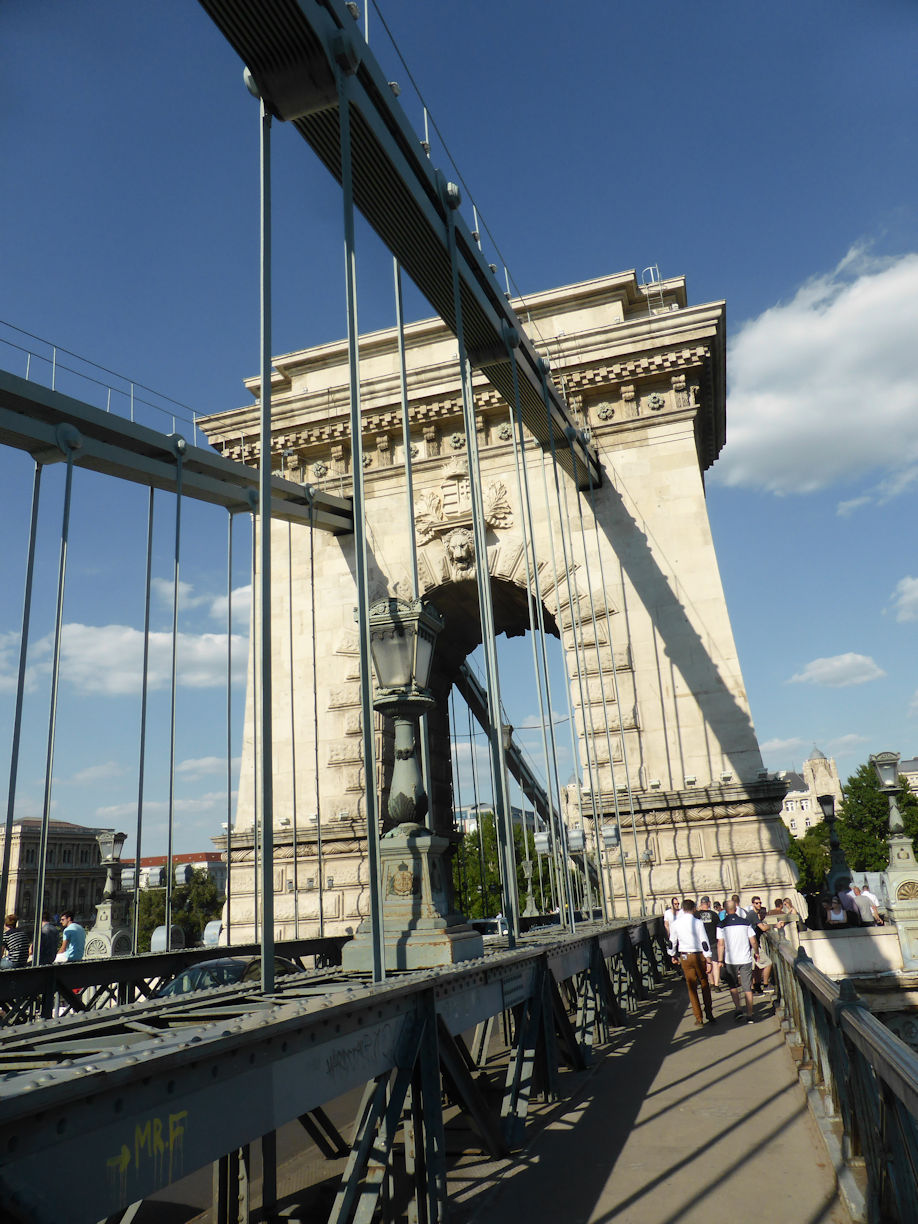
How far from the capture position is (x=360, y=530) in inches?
197

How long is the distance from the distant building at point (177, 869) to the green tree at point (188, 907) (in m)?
1.03

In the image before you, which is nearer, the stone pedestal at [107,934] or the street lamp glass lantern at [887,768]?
the stone pedestal at [107,934]

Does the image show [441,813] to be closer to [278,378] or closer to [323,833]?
[323,833]

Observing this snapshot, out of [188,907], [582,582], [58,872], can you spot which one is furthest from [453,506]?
[188,907]

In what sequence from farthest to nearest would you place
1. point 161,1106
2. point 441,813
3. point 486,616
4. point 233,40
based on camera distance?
point 441,813
point 486,616
point 233,40
point 161,1106

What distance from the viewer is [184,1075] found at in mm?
2596

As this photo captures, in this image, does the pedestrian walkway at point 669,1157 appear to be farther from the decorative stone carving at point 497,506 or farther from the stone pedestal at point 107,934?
the decorative stone carving at point 497,506

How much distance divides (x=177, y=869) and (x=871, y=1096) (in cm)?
1680

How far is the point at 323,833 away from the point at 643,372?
11152 millimetres

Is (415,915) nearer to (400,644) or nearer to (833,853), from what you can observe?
(400,644)

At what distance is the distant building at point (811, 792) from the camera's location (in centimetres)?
13225

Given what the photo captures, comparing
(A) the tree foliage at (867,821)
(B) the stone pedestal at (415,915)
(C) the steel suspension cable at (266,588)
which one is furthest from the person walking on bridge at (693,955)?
(A) the tree foliage at (867,821)

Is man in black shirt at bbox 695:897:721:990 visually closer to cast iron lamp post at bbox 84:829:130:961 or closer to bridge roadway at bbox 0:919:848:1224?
bridge roadway at bbox 0:919:848:1224

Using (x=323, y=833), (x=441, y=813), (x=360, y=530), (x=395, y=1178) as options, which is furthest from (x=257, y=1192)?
(x=441, y=813)
